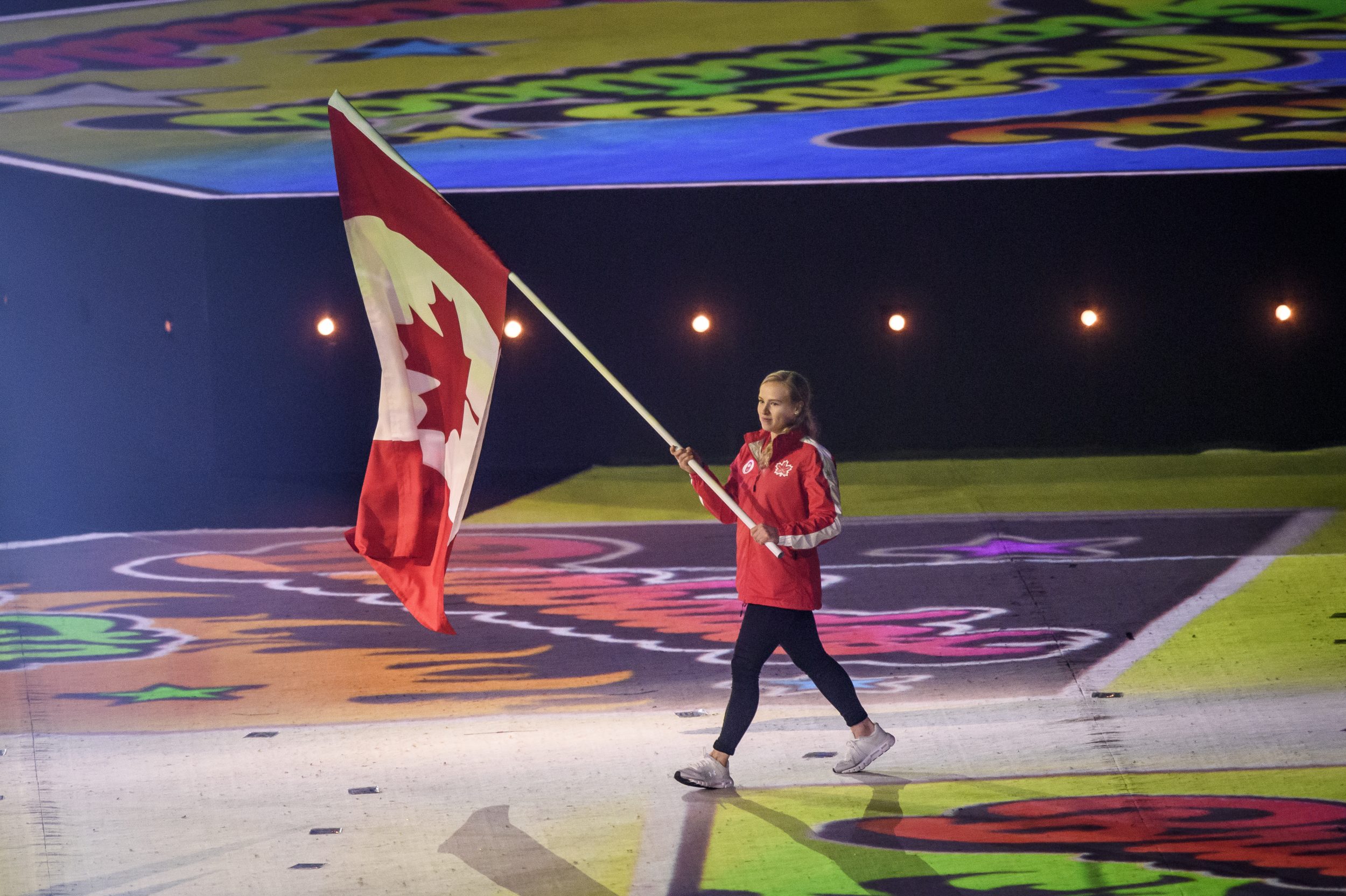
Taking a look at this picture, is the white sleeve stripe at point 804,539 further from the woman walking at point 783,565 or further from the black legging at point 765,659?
the black legging at point 765,659

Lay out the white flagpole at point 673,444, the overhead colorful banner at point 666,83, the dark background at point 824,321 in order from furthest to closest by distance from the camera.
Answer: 1. the dark background at point 824,321
2. the overhead colorful banner at point 666,83
3. the white flagpole at point 673,444

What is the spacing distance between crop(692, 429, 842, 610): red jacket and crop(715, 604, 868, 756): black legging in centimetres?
5

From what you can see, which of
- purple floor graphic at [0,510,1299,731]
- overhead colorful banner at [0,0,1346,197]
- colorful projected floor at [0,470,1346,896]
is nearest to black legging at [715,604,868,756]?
colorful projected floor at [0,470,1346,896]

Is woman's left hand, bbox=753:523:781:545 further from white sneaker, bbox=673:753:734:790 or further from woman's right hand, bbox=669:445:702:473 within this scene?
white sneaker, bbox=673:753:734:790

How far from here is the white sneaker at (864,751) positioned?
4.58 m

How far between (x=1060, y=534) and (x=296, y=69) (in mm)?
5710

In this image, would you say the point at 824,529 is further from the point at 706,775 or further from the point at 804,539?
the point at 706,775

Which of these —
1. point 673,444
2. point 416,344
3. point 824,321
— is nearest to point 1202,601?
point 673,444

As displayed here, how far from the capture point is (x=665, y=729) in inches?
205

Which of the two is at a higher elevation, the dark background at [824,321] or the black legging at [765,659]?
the black legging at [765,659]

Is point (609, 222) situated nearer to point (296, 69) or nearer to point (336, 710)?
point (296, 69)

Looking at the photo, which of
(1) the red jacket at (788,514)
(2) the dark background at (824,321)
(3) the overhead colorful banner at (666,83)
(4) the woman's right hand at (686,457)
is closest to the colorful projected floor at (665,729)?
(1) the red jacket at (788,514)

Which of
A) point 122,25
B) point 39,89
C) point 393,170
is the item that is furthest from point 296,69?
point 393,170

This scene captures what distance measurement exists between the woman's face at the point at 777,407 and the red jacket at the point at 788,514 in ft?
0.17
